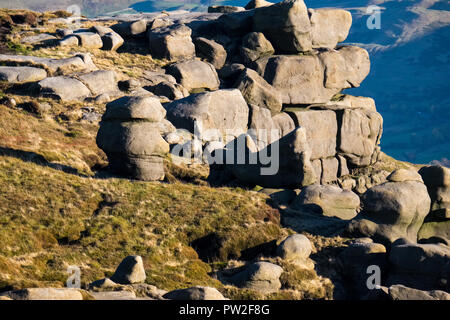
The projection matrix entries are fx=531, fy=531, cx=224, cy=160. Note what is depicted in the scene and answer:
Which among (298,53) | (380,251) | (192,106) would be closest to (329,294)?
(380,251)

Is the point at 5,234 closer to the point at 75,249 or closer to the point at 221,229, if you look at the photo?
the point at 75,249

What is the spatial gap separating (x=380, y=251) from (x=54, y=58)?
143 feet

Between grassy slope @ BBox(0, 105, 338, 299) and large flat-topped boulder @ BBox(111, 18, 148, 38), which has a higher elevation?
large flat-topped boulder @ BBox(111, 18, 148, 38)

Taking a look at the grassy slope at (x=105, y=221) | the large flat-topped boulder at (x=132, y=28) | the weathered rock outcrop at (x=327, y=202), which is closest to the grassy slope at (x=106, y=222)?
the grassy slope at (x=105, y=221)

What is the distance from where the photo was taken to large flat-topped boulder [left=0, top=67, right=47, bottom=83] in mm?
54203

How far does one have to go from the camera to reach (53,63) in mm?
58688

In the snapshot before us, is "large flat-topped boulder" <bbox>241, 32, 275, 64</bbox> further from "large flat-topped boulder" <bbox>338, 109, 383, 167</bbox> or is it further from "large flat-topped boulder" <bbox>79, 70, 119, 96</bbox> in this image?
"large flat-topped boulder" <bbox>79, 70, 119, 96</bbox>

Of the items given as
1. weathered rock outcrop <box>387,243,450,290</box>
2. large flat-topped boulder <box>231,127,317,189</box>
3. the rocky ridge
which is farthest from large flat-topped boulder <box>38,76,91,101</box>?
weathered rock outcrop <box>387,243,450,290</box>

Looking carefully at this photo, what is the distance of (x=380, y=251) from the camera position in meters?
35.3

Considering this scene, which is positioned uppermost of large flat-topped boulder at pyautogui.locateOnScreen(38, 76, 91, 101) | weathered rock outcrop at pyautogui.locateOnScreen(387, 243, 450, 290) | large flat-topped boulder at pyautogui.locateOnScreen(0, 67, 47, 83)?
large flat-topped boulder at pyautogui.locateOnScreen(0, 67, 47, 83)

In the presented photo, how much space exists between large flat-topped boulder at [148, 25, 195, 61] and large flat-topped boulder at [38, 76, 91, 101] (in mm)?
14812

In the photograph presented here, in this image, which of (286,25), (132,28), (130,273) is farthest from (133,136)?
(132,28)

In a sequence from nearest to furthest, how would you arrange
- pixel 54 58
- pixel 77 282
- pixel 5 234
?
pixel 77 282
pixel 5 234
pixel 54 58
